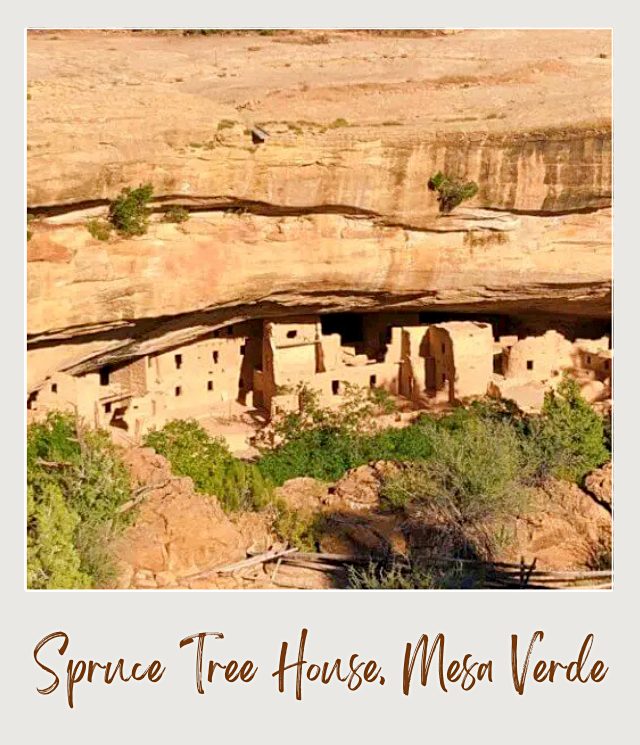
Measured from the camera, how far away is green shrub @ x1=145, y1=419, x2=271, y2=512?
1495cm

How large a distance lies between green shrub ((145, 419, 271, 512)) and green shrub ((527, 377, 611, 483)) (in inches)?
154

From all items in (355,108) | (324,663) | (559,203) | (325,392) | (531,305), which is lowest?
(324,663)

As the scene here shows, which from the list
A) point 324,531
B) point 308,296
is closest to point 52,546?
point 324,531

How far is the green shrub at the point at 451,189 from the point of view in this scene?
1608 centimetres

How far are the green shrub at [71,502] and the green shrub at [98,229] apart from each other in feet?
8.01

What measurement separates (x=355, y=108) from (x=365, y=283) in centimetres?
271

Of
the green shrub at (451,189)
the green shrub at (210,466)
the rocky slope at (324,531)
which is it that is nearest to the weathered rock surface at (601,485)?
the rocky slope at (324,531)

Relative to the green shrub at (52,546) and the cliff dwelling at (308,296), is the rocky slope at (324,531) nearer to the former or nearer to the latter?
the cliff dwelling at (308,296)

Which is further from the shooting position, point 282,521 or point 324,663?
point 282,521

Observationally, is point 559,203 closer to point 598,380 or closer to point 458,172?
point 458,172

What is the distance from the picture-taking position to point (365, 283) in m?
17.0

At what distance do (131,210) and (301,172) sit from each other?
2.41 meters

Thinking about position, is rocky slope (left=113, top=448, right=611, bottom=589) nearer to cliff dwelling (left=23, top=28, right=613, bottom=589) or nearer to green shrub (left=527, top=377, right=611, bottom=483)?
cliff dwelling (left=23, top=28, right=613, bottom=589)

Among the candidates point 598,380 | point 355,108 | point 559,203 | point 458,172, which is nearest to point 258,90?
point 355,108
